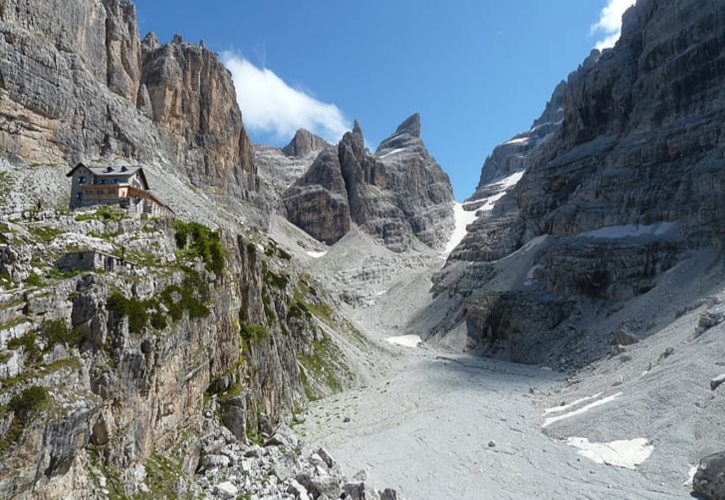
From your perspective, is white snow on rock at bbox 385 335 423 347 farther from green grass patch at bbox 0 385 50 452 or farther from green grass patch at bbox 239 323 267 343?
green grass patch at bbox 0 385 50 452

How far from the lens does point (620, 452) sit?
33312mm

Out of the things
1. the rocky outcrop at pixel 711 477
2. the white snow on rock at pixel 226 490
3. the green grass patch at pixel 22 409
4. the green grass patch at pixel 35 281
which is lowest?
the rocky outcrop at pixel 711 477

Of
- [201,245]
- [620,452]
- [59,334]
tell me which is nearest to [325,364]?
[201,245]

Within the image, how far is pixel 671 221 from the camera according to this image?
84812mm

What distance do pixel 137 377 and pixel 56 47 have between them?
298 feet

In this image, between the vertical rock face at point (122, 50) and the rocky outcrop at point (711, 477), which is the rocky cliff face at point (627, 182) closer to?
the rocky outcrop at point (711, 477)

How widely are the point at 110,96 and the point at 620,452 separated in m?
109

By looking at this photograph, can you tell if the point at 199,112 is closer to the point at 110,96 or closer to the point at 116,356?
the point at 110,96

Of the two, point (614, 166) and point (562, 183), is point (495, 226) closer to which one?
point (562, 183)

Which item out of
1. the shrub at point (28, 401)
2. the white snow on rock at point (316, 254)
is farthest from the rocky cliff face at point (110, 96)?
the shrub at point (28, 401)

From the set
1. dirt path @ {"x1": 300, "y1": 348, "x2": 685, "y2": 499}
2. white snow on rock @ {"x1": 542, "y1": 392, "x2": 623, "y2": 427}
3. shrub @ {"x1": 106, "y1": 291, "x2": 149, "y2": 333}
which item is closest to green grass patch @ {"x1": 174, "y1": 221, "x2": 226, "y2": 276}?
shrub @ {"x1": 106, "y1": 291, "x2": 149, "y2": 333}

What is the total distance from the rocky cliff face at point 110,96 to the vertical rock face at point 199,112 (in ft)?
0.99

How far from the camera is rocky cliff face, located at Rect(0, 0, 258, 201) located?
237 feet

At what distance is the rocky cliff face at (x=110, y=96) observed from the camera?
72188 millimetres
